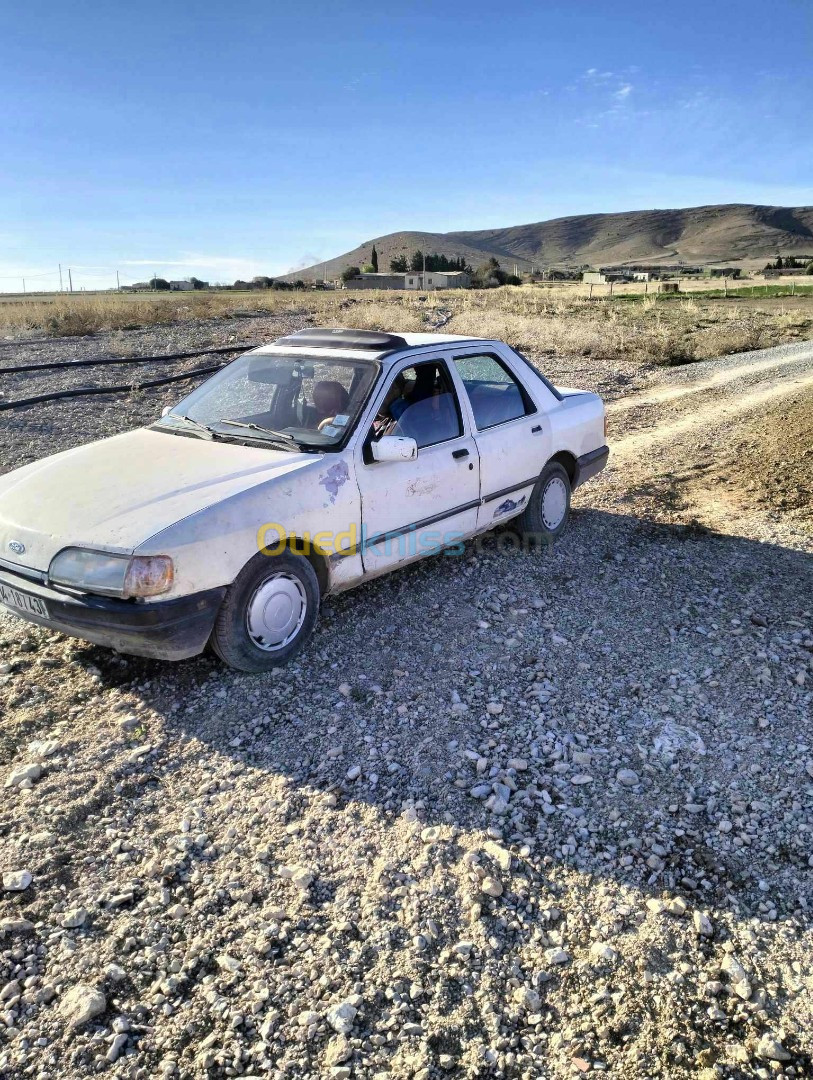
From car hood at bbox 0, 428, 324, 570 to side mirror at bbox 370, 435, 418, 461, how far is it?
1.09ft

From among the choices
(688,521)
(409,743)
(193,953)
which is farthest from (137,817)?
(688,521)

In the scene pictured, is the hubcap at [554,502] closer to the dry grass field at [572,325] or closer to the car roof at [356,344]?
the car roof at [356,344]

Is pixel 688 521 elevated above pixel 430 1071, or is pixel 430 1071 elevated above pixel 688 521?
pixel 688 521

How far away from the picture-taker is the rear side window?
5070mm

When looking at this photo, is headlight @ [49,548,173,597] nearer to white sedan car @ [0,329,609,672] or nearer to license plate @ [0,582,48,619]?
white sedan car @ [0,329,609,672]

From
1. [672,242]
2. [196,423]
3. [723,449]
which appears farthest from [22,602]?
[672,242]

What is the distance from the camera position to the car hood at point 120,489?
3.48 m

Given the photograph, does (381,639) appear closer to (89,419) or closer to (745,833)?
(745,833)

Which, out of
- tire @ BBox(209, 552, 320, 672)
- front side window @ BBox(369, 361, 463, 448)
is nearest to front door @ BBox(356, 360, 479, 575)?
front side window @ BBox(369, 361, 463, 448)

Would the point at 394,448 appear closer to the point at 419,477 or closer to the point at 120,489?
the point at 419,477

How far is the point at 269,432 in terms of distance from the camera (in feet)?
14.3

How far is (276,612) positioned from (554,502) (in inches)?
115

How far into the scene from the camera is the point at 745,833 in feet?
9.65

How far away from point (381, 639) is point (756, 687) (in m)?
2.07
